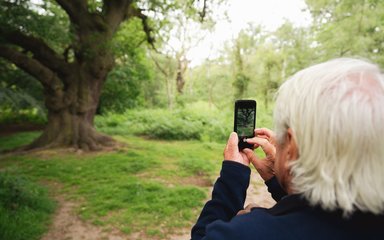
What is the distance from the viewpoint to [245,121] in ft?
6.23

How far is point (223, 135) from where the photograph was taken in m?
15.1

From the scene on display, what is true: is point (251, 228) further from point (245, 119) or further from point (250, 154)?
point (245, 119)

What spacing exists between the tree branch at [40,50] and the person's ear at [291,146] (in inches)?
404

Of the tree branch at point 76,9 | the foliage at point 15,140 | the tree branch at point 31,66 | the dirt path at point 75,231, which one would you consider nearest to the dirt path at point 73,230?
the dirt path at point 75,231

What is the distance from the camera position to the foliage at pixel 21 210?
4.38 m

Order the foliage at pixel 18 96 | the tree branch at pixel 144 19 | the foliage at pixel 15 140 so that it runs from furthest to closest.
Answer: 1. the foliage at pixel 15 140
2. the tree branch at pixel 144 19
3. the foliage at pixel 18 96

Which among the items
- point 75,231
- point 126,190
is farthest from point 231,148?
point 126,190

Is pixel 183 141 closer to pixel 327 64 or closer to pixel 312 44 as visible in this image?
pixel 327 64

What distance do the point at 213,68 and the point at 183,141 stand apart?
95.4ft

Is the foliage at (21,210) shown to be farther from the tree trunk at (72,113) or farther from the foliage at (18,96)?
the tree trunk at (72,113)

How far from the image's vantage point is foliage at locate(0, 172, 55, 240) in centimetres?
438

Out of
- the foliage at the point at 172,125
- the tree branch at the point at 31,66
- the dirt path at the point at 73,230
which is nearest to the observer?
the dirt path at the point at 73,230

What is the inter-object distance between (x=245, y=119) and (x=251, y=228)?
97 centimetres

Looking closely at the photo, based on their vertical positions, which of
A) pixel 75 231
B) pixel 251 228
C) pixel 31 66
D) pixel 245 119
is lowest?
pixel 75 231
